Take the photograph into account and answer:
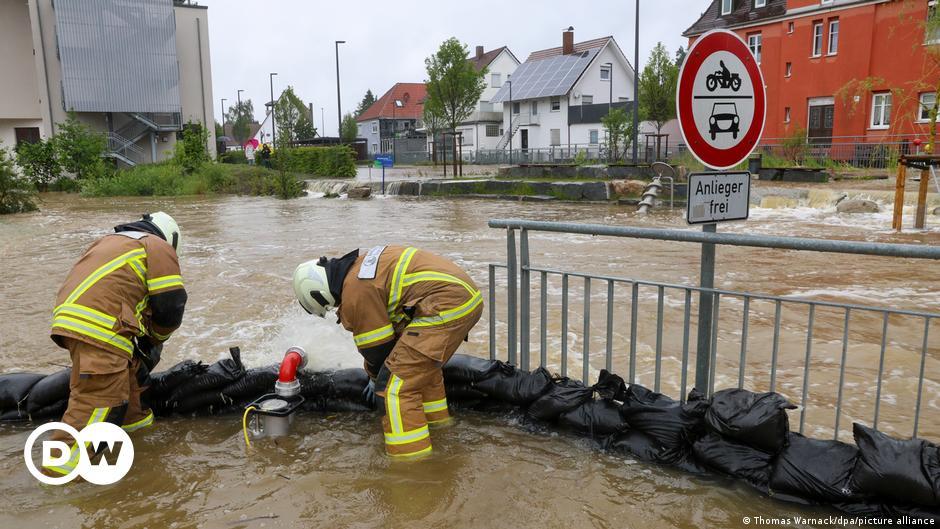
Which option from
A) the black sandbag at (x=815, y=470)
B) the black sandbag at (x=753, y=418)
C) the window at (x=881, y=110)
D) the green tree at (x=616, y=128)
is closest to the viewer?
Answer: the black sandbag at (x=815, y=470)

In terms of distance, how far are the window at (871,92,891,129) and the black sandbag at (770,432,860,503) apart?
28936mm

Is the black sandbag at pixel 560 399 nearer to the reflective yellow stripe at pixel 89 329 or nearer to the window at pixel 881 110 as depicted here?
the reflective yellow stripe at pixel 89 329

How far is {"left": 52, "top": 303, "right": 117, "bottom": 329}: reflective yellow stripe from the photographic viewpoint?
353cm

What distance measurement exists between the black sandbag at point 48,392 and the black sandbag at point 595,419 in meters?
3.00

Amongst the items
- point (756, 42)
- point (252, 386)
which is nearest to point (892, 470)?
point (252, 386)

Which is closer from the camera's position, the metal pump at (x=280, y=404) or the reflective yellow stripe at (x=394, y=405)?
the reflective yellow stripe at (x=394, y=405)

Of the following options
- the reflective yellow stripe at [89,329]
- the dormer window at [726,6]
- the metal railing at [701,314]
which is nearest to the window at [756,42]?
the dormer window at [726,6]

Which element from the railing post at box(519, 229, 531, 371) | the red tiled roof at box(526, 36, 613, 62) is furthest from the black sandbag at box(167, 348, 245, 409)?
the red tiled roof at box(526, 36, 613, 62)

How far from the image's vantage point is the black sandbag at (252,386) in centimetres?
445

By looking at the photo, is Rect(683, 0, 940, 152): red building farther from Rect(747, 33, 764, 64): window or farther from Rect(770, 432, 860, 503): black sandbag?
Rect(770, 432, 860, 503): black sandbag

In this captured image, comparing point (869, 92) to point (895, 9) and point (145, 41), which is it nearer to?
point (895, 9)

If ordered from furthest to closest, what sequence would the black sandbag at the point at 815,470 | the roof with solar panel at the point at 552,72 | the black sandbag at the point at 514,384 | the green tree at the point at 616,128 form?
the roof with solar panel at the point at 552,72, the green tree at the point at 616,128, the black sandbag at the point at 514,384, the black sandbag at the point at 815,470

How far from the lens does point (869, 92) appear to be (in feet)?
91.4

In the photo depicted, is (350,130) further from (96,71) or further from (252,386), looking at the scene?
(252,386)
